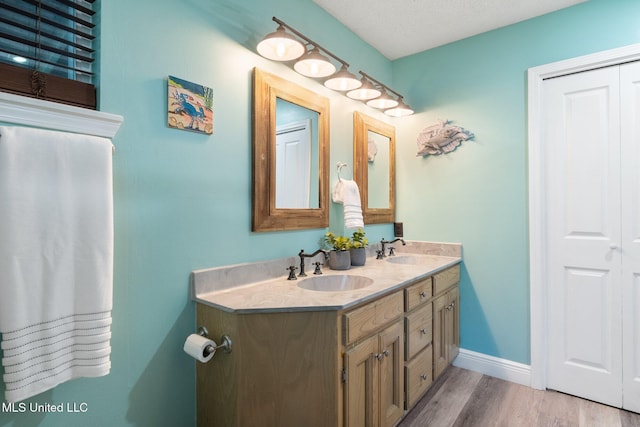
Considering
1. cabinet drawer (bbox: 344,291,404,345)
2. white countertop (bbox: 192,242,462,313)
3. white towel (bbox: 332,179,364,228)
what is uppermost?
white towel (bbox: 332,179,364,228)

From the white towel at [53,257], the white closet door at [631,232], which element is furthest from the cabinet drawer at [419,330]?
the white towel at [53,257]

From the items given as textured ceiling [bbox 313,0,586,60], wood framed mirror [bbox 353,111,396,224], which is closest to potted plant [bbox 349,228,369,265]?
wood framed mirror [bbox 353,111,396,224]

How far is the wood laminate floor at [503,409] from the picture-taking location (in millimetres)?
1818

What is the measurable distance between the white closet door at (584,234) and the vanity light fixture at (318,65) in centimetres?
101

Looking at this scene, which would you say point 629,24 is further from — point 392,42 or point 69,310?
point 69,310

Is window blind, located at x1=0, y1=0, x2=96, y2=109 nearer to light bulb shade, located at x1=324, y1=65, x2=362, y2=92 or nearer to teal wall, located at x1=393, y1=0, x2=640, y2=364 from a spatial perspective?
light bulb shade, located at x1=324, y1=65, x2=362, y2=92

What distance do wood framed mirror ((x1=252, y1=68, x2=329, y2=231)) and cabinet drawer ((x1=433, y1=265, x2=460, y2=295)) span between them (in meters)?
0.78

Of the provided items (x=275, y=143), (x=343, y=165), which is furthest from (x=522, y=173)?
(x=275, y=143)

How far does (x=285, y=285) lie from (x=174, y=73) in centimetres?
104

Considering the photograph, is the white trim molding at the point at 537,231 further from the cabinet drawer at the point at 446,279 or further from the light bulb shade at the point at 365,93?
the light bulb shade at the point at 365,93

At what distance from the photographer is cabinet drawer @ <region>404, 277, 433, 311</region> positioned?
1739 mm

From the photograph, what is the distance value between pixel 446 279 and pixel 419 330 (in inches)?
19.5

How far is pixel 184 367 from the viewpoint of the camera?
1.41 metres

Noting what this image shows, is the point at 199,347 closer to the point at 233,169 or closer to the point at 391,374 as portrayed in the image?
the point at 233,169
